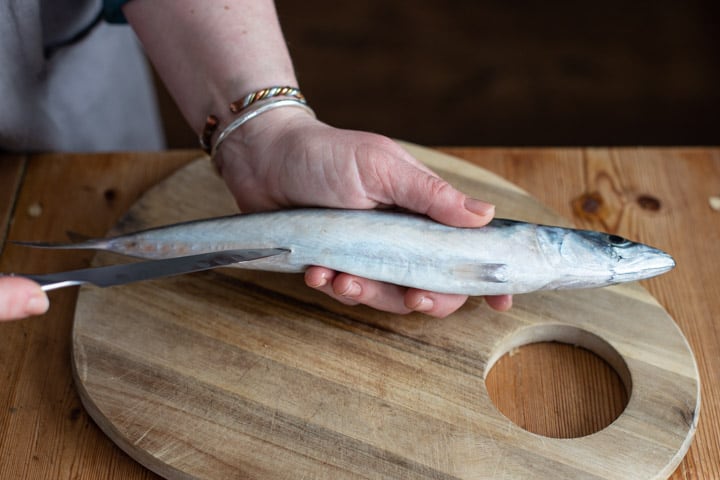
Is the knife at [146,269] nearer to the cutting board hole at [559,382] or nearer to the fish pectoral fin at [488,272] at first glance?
the fish pectoral fin at [488,272]

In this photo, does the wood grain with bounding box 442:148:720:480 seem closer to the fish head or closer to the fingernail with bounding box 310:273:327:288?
the fish head

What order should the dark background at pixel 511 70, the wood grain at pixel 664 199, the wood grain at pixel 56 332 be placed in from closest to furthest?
the wood grain at pixel 56 332 → the wood grain at pixel 664 199 → the dark background at pixel 511 70

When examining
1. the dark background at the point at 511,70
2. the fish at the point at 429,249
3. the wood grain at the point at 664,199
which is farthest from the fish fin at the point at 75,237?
the dark background at the point at 511,70

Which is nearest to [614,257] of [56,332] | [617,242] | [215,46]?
[617,242]

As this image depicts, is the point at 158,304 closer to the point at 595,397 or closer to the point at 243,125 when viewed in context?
the point at 243,125

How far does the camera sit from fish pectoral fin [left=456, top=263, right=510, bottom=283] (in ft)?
3.42

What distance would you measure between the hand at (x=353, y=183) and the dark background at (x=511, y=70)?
70.2 inches

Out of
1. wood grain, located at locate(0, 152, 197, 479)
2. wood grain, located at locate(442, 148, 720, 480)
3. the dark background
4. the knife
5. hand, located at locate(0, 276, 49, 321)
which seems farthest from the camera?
the dark background

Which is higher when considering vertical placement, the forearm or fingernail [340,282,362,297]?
the forearm

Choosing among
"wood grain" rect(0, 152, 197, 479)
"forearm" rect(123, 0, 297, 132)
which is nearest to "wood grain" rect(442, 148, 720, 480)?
"forearm" rect(123, 0, 297, 132)

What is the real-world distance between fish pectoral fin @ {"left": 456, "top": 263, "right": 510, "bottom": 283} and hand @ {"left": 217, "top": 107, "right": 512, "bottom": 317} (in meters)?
0.06

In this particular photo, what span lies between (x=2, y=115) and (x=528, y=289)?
936 mm

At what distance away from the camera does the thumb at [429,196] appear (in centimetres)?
105

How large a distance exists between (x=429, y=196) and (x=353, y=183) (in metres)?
0.11
